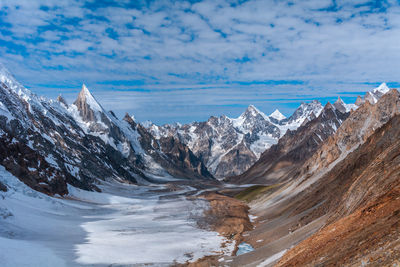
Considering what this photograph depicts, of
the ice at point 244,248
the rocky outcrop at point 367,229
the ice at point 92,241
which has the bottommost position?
the rocky outcrop at point 367,229

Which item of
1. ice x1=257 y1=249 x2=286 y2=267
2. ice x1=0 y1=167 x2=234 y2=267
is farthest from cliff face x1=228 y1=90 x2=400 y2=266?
ice x1=0 y1=167 x2=234 y2=267

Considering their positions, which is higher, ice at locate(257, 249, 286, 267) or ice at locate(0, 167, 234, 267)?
→ ice at locate(0, 167, 234, 267)

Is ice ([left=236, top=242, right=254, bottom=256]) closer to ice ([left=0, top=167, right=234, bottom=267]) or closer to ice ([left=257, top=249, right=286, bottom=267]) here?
ice ([left=0, top=167, right=234, bottom=267])

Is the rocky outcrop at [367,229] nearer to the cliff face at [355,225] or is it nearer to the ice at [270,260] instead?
the cliff face at [355,225]

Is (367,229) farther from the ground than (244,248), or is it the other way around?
(244,248)

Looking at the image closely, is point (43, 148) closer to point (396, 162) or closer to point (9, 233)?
point (9, 233)

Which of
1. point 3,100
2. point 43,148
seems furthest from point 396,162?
point 3,100

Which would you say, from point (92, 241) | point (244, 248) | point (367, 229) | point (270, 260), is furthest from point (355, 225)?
point (92, 241)

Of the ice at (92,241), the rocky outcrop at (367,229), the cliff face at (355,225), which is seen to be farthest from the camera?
the ice at (92,241)

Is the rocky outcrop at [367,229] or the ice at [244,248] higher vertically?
the ice at [244,248]

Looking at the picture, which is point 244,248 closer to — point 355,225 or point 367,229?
point 355,225

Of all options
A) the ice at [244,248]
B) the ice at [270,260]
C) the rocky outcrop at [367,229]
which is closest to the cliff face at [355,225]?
the rocky outcrop at [367,229]
